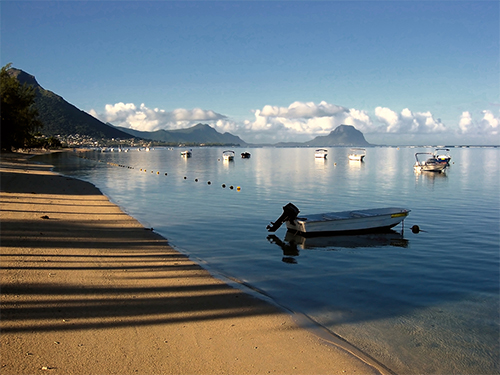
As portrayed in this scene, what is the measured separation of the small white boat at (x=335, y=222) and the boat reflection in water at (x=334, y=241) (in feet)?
1.10

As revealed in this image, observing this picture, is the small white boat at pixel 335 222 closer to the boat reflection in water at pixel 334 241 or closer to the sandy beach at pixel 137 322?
the boat reflection in water at pixel 334 241

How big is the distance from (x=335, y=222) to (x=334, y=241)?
134cm

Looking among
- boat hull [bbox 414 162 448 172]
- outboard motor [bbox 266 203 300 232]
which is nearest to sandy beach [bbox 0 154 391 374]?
outboard motor [bbox 266 203 300 232]

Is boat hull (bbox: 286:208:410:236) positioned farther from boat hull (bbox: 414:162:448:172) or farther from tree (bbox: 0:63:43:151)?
boat hull (bbox: 414:162:448:172)

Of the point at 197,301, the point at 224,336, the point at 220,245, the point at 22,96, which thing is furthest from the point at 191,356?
the point at 22,96

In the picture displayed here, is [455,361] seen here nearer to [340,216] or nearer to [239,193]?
[340,216]

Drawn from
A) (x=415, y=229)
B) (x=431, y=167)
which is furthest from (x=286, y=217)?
(x=431, y=167)

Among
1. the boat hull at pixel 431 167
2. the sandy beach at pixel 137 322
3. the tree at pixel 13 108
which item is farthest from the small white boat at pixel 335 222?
the boat hull at pixel 431 167

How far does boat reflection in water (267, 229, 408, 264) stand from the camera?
758 inches

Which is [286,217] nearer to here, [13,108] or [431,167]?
[13,108]

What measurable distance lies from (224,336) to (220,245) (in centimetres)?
1025

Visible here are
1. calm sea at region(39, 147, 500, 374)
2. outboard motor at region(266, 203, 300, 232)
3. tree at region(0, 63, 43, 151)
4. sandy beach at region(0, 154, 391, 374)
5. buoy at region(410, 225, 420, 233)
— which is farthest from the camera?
tree at region(0, 63, 43, 151)

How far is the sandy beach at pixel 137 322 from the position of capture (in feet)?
23.2

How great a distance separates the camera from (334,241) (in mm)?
20656
